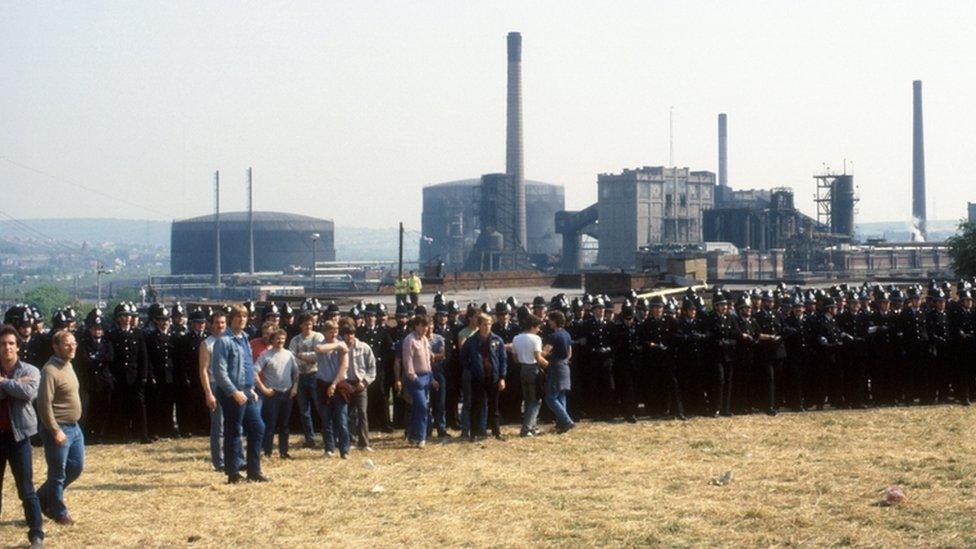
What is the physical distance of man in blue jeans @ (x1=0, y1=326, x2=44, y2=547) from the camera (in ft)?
39.7

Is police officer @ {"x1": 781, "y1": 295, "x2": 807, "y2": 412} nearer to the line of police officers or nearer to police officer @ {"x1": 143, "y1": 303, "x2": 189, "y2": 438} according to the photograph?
the line of police officers

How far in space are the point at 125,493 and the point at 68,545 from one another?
275cm

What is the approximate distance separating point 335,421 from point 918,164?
158 m

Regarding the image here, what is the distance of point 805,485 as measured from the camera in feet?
48.8

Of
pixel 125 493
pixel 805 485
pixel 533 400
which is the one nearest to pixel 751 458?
pixel 805 485

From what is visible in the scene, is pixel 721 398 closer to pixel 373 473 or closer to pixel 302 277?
pixel 373 473

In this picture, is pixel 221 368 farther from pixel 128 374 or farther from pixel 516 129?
pixel 516 129

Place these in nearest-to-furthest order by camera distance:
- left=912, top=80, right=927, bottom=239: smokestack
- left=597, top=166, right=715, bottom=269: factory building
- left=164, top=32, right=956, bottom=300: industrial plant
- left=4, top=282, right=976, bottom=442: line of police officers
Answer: left=4, top=282, right=976, bottom=442: line of police officers
left=164, top=32, right=956, bottom=300: industrial plant
left=597, top=166, right=715, bottom=269: factory building
left=912, top=80, right=927, bottom=239: smokestack

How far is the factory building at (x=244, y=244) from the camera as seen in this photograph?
179500 mm

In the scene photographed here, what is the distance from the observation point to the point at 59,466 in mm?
12773

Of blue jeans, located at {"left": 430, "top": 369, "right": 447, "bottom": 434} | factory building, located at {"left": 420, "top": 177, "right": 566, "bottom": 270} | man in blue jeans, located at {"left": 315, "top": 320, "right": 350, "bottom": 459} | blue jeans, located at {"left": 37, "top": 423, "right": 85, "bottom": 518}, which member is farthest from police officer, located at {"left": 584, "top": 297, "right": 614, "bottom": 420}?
factory building, located at {"left": 420, "top": 177, "right": 566, "bottom": 270}

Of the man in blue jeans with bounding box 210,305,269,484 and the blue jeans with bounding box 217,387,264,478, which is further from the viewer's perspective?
the blue jeans with bounding box 217,387,264,478

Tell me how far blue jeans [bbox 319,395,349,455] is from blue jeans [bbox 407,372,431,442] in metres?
1.26

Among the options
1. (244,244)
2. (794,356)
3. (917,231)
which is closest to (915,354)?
(794,356)
